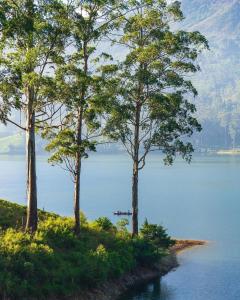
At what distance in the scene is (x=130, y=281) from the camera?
41.5 metres

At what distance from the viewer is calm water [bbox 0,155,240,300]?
42.1 meters

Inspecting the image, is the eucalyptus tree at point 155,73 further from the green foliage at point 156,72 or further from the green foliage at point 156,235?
the green foliage at point 156,235

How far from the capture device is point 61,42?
36.9 meters

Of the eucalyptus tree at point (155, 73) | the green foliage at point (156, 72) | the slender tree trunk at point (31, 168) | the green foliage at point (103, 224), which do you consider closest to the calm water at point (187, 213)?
the green foliage at point (103, 224)

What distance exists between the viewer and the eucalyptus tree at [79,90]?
125 feet

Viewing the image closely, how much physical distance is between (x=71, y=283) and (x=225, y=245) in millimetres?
36477

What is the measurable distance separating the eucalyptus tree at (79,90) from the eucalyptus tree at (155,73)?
4.38 metres

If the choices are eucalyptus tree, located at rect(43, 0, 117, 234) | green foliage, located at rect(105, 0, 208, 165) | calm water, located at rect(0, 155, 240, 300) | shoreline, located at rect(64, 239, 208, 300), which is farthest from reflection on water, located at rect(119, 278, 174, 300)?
green foliage, located at rect(105, 0, 208, 165)

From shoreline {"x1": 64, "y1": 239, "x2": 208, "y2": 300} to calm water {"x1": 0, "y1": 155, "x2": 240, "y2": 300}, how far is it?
2.89 ft

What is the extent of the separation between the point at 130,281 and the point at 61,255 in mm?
8064

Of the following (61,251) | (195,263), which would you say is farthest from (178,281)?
(61,251)

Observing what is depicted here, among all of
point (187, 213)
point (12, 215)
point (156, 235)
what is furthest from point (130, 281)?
point (187, 213)

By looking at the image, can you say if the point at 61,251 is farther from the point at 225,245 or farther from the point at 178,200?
the point at 178,200

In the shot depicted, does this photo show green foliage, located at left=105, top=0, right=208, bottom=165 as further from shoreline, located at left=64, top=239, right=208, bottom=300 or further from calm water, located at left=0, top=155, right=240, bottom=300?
calm water, located at left=0, top=155, right=240, bottom=300
